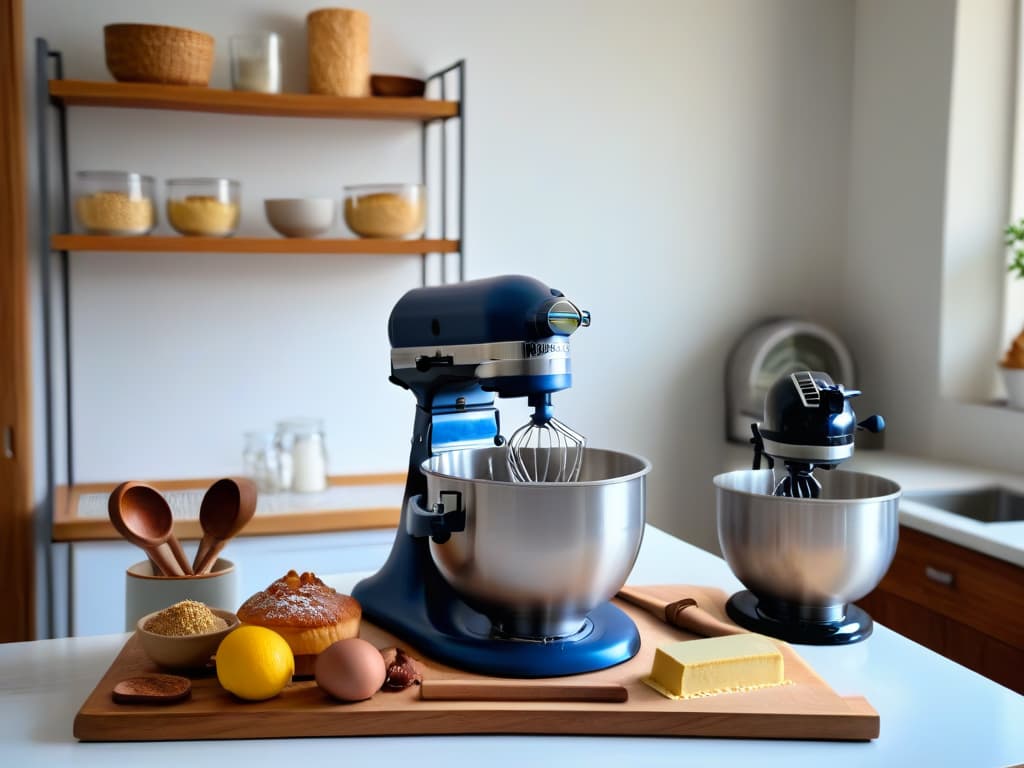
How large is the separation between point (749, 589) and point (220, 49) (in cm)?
213

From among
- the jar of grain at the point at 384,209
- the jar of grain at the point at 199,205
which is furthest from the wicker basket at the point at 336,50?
the jar of grain at the point at 199,205

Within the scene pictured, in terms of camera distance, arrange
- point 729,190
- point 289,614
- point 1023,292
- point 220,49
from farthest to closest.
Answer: point 729,190, point 1023,292, point 220,49, point 289,614

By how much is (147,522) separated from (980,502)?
7.14 ft

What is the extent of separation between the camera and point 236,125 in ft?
9.30

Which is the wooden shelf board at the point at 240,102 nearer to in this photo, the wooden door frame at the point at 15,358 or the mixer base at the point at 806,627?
the wooden door frame at the point at 15,358

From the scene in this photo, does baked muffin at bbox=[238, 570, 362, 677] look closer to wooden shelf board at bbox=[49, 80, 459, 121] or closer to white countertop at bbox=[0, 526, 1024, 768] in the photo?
white countertop at bbox=[0, 526, 1024, 768]

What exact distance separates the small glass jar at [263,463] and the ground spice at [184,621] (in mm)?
1585

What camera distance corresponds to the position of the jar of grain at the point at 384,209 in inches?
106

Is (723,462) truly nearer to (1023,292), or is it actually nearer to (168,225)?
(1023,292)

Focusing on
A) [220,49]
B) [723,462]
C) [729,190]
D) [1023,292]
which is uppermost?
[220,49]

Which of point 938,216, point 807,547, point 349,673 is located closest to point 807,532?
point 807,547

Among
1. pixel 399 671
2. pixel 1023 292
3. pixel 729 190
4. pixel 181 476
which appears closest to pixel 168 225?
pixel 181 476

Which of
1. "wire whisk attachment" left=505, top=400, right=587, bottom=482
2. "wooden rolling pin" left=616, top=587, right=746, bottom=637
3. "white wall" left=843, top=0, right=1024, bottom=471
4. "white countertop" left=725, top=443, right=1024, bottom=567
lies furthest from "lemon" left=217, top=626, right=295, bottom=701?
"white wall" left=843, top=0, right=1024, bottom=471

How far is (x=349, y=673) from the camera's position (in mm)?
1081
